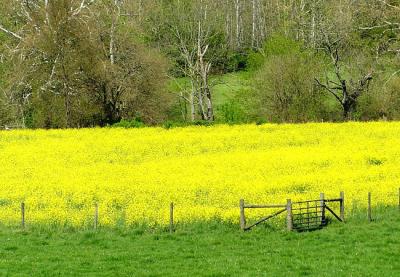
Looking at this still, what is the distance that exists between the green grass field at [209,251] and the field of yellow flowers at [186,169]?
5.33ft

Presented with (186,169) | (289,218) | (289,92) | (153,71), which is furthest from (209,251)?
(153,71)

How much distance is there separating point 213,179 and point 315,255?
12577 millimetres

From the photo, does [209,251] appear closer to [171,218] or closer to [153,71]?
[171,218]

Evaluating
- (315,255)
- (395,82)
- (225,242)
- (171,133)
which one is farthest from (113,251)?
(395,82)

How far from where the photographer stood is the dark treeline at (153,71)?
63031 millimetres

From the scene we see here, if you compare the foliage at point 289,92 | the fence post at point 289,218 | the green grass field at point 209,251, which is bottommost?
the green grass field at point 209,251

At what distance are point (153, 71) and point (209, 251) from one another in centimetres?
4574

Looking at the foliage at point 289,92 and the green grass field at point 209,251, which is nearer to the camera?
the green grass field at point 209,251

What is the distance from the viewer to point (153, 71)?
6962 centimetres

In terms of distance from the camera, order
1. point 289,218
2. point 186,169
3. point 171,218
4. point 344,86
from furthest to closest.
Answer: point 344,86, point 186,169, point 171,218, point 289,218

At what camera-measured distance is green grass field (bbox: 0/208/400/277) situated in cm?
2256

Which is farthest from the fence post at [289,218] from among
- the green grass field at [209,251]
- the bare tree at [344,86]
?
the bare tree at [344,86]

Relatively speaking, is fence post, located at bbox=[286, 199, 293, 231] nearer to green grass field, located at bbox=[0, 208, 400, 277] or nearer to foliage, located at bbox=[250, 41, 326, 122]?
green grass field, located at bbox=[0, 208, 400, 277]

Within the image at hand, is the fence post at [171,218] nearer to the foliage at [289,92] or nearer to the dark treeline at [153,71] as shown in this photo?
the dark treeline at [153,71]
